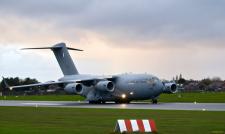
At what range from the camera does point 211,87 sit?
178625 mm

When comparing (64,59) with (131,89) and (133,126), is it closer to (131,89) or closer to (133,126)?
(131,89)

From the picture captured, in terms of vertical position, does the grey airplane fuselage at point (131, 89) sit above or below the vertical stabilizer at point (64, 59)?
below

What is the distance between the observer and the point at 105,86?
62.3 metres

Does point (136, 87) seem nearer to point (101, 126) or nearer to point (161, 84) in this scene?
point (161, 84)

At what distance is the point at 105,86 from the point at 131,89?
2857 millimetres

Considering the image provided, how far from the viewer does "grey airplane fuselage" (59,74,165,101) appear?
61031 millimetres

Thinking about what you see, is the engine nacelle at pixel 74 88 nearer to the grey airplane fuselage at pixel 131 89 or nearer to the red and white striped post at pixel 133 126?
the grey airplane fuselage at pixel 131 89

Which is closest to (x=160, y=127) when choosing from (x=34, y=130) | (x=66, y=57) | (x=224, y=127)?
(x=224, y=127)

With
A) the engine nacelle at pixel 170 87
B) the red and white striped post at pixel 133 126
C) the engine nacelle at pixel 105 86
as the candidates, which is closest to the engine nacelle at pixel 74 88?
the engine nacelle at pixel 105 86

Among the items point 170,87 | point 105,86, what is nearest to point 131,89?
point 105,86

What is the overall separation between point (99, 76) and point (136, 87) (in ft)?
22.0

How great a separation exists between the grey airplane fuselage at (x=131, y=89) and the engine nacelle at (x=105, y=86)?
536 mm

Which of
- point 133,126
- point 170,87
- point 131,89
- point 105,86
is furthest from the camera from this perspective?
point 170,87

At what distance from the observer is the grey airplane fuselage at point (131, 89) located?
61031 mm
